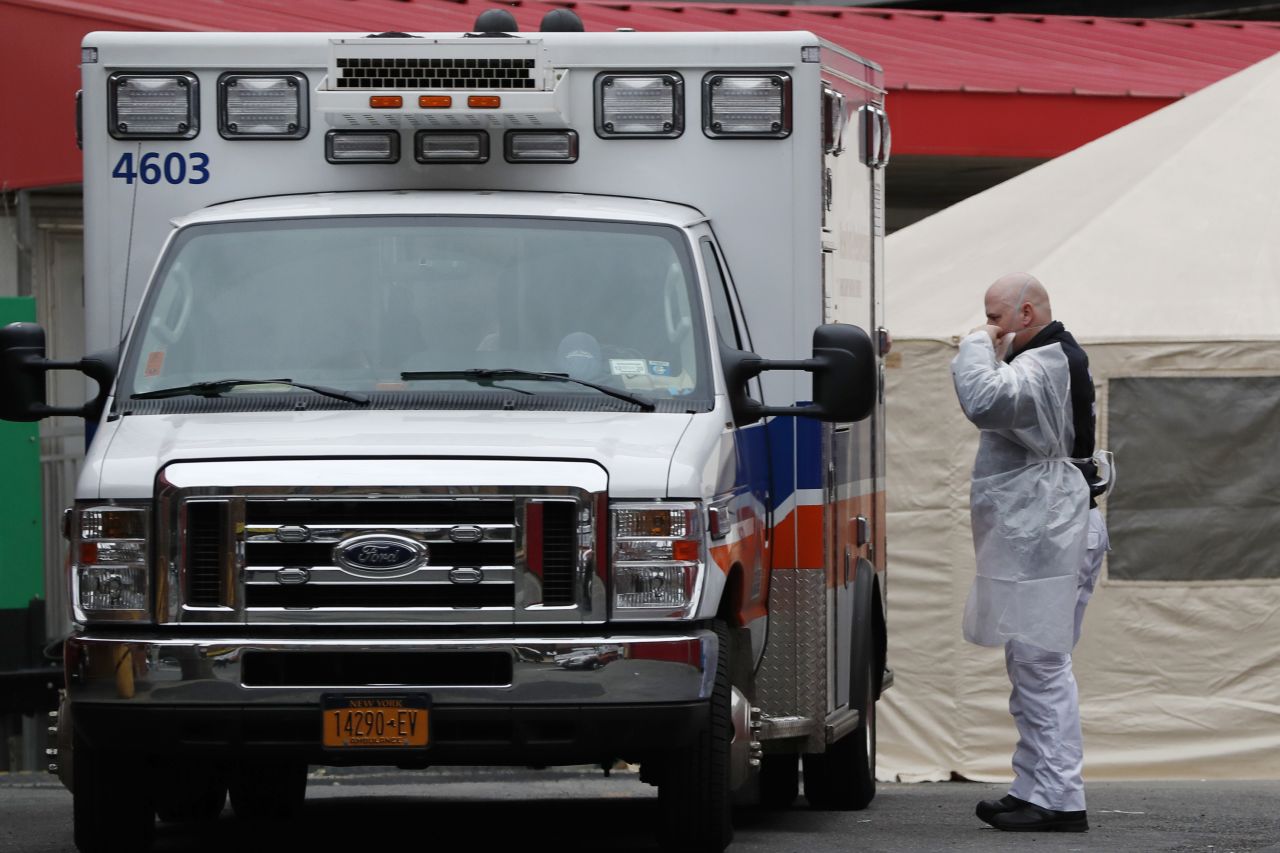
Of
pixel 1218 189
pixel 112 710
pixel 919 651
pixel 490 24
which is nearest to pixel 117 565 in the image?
pixel 112 710

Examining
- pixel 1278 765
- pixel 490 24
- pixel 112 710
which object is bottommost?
pixel 1278 765

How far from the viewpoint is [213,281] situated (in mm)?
8094

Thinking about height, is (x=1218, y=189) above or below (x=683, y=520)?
above

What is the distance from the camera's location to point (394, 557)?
714 centimetres

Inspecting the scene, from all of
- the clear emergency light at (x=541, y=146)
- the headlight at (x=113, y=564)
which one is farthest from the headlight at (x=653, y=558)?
the clear emergency light at (x=541, y=146)

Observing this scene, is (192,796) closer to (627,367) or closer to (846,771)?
(846,771)

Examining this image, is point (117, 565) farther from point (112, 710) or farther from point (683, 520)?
point (683, 520)

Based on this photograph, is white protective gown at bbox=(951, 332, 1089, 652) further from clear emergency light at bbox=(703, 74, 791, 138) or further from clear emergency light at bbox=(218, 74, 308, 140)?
clear emergency light at bbox=(218, 74, 308, 140)

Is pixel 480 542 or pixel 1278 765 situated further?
pixel 1278 765

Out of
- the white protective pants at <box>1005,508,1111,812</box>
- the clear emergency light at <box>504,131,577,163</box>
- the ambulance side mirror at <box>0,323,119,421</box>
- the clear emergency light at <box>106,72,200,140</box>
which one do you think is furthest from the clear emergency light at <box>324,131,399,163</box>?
the white protective pants at <box>1005,508,1111,812</box>

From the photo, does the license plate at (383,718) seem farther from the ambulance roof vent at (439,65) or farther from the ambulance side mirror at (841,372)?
the ambulance roof vent at (439,65)

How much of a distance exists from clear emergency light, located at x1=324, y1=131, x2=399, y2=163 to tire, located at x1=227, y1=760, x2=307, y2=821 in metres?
2.58

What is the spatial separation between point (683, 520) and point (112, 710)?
1750 millimetres

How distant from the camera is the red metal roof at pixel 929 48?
45.9 ft
